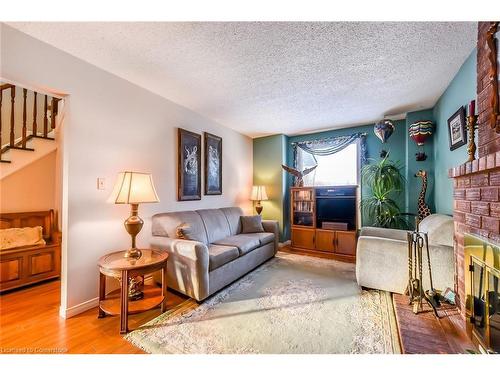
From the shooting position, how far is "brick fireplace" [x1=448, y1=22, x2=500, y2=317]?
1242 mm

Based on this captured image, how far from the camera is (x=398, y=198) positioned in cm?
359

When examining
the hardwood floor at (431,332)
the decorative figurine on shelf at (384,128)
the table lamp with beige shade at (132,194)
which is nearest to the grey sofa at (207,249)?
the table lamp with beige shade at (132,194)

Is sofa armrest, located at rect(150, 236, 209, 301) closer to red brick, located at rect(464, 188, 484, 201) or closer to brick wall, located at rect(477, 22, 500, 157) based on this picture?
red brick, located at rect(464, 188, 484, 201)

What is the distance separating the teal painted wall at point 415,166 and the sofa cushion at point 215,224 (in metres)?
2.87

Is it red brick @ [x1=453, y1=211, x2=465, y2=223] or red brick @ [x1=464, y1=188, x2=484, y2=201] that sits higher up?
red brick @ [x1=464, y1=188, x2=484, y2=201]

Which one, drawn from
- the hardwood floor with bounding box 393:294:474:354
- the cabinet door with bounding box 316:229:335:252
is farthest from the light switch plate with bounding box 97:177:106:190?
the cabinet door with bounding box 316:229:335:252

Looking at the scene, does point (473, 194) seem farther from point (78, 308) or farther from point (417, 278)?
point (78, 308)

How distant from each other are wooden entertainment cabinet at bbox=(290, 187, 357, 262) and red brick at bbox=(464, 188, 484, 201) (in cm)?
206

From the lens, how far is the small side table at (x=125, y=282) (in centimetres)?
165

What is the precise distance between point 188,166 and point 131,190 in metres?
1.25

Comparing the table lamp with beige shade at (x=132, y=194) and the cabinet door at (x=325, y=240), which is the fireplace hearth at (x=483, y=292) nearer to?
the cabinet door at (x=325, y=240)

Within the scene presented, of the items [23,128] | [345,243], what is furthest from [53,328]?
[345,243]

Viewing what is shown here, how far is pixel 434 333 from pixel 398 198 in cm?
261
